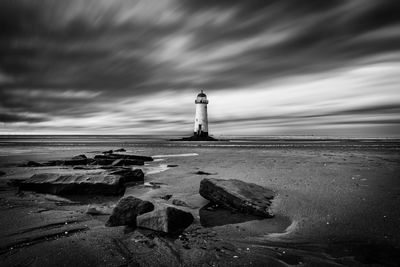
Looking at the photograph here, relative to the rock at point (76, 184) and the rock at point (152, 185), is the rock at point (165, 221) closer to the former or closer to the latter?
the rock at point (76, 184)

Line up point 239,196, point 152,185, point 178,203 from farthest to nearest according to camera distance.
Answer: point 152,185 → point 178,203 → point 239,196

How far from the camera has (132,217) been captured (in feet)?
11.8

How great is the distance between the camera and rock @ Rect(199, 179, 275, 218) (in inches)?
162

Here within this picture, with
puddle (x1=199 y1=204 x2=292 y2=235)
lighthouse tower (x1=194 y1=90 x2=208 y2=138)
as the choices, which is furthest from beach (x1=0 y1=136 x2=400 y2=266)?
lighthouse tower (x1=194 y1=90 x2=208 y2=138)

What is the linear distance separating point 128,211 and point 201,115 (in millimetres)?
46788

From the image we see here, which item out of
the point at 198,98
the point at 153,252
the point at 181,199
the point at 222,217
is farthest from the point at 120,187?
the point at 198,98

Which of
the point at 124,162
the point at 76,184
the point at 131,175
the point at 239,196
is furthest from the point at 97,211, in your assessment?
the point at 124,162

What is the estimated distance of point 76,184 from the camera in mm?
5578

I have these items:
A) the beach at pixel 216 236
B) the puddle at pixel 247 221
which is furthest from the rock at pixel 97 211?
the puddle at pixel 247 221

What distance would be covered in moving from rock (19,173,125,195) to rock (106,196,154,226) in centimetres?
206

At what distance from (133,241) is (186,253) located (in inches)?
30.6

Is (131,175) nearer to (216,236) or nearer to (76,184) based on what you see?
(76,184)

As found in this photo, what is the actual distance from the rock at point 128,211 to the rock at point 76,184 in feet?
6.77

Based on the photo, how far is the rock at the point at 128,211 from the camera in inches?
140
